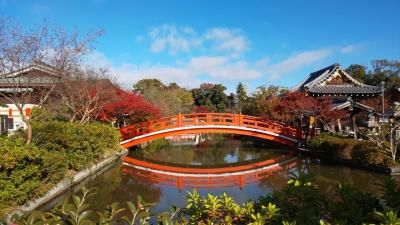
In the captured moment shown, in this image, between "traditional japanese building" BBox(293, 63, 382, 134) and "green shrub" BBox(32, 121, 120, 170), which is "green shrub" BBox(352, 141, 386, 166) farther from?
"green shrub" BBox(32, 121, 120, 170)

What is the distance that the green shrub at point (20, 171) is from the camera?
20.9ft

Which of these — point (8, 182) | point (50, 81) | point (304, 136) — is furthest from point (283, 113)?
point (8, 182)

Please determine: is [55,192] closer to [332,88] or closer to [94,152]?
[94,152]

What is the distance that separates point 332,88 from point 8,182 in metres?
19.2

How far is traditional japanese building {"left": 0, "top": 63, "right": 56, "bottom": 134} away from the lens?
985cm

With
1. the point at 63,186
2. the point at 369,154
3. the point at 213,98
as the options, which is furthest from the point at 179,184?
the point at 213,98

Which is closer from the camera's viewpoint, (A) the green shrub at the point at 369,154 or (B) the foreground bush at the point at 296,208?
(B) the foreground bush at the point at 296,208

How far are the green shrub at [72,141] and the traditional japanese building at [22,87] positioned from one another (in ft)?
3.59

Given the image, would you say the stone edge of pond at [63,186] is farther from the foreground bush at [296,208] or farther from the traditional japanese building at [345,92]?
the traditional japanese building at [345,92]

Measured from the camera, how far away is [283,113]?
23.5 m

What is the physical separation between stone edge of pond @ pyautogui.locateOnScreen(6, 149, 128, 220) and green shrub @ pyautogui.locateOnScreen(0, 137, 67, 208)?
178mm

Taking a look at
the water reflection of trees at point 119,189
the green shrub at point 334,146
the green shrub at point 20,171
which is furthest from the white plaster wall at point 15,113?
the green shrub at point 334,146

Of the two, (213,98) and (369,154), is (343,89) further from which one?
(213,98)

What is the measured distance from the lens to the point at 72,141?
10.9 metres
